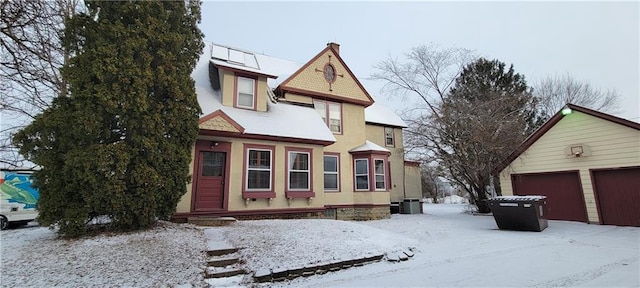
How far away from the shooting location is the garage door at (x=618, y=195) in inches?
370

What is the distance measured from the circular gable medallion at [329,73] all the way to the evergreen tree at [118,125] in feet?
24.5

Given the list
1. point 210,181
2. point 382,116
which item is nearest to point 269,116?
point 210,181

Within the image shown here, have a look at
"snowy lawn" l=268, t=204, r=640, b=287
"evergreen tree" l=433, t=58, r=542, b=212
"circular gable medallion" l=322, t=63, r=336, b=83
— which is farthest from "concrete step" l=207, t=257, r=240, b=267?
"evergreen tree" l=433, t=58, r=542, b=212

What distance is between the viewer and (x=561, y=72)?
80.6 feet

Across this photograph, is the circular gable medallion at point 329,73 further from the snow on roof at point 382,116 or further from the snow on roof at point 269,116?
the snow on roof at point 382,116

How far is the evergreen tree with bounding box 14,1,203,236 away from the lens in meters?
5.85

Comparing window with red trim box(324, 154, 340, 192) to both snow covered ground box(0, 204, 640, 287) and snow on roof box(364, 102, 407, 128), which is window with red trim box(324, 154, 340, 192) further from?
snow covered ground box(0, 204, 640, 287)

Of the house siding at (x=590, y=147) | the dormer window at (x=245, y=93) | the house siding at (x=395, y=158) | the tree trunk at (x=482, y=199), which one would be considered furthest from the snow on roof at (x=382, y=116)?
the dormer window at (x=245, y=93)

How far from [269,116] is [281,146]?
1392mm

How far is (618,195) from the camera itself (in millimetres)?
9742

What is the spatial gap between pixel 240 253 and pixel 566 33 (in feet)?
84.3

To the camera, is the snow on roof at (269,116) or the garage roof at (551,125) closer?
the garage roof at (551,125)

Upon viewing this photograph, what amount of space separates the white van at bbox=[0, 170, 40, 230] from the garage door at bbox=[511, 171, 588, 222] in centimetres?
2021

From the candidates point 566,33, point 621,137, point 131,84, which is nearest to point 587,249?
point 621,137
